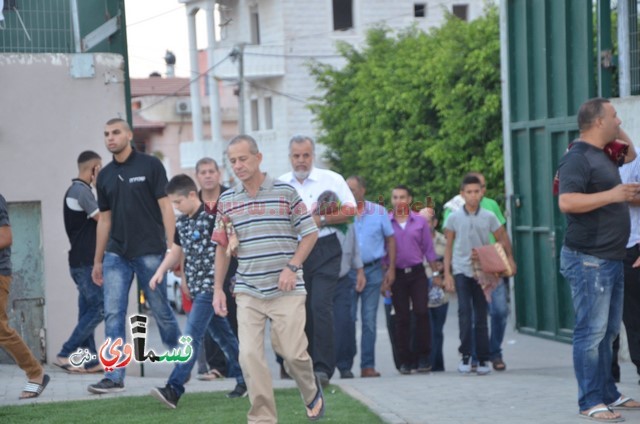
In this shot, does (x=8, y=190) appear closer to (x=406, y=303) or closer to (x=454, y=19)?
(x=406, y=303)

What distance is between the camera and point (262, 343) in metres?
8.17

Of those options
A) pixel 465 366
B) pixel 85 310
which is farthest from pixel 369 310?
pixel 85 310

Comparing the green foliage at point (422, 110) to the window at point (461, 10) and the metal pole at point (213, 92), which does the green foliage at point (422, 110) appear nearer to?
the window at point (461, 10)

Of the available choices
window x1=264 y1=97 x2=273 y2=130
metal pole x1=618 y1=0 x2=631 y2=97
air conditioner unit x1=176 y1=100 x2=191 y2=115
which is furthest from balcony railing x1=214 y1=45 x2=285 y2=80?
metal pole x1=618 y1=0 x2=631 y2=97

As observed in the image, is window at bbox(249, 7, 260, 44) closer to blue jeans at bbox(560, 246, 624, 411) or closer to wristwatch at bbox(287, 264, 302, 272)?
blue jeans at bbox(560, 246, 624, 411)

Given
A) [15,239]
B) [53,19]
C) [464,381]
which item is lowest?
[464,381]

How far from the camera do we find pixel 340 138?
4128 centimetres

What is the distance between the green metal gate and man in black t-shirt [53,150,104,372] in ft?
19.4

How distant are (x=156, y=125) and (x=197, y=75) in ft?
57.0

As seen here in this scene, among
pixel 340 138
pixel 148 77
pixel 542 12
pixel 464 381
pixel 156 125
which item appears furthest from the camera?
pixel 148 77

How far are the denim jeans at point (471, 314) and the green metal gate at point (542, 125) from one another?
2643 mm

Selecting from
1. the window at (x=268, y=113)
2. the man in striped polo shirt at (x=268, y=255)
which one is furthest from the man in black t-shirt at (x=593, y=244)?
the window at (x=268, y=113)

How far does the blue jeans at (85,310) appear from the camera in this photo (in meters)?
12.0

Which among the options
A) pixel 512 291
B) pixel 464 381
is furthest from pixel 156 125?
pixel 464 381
